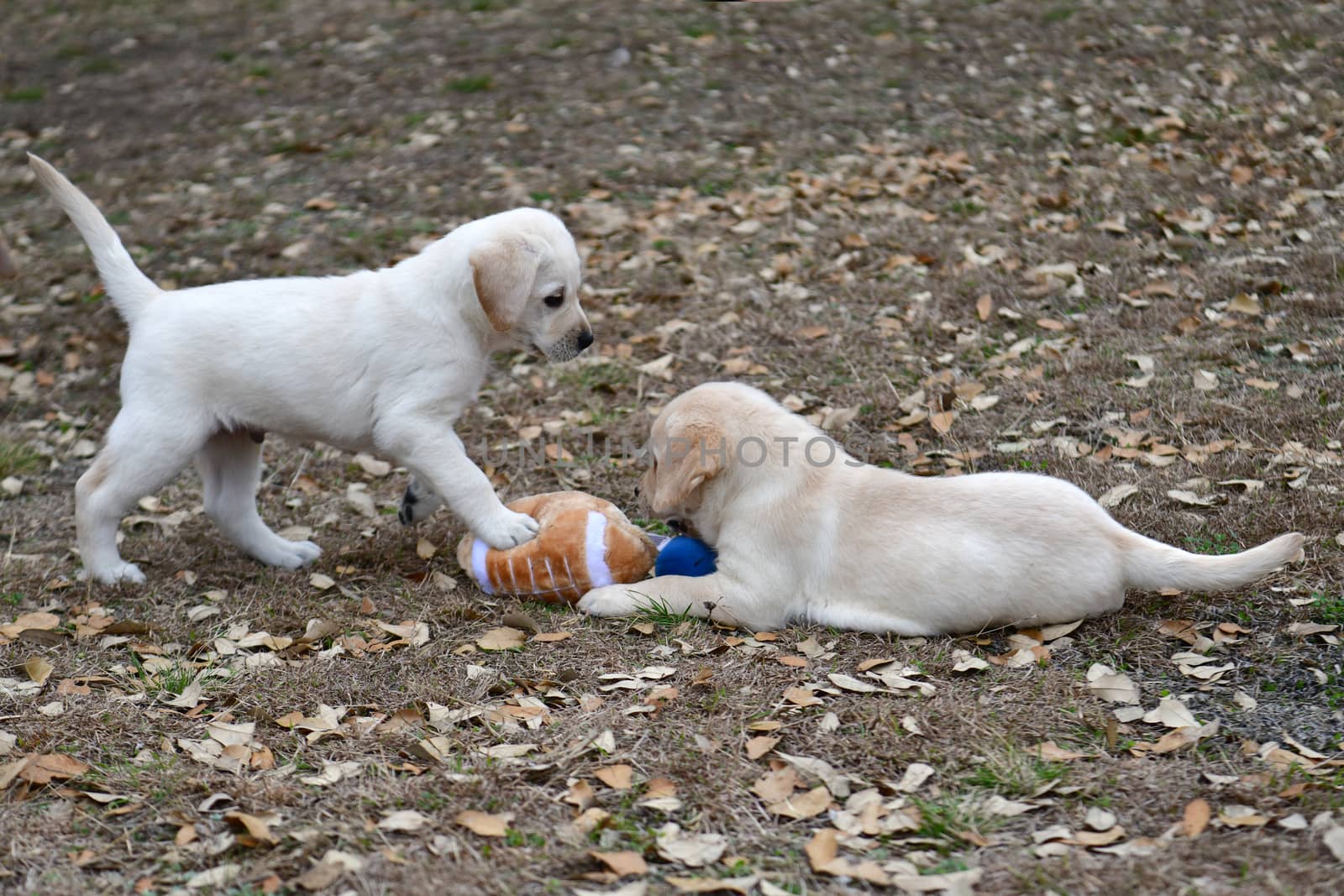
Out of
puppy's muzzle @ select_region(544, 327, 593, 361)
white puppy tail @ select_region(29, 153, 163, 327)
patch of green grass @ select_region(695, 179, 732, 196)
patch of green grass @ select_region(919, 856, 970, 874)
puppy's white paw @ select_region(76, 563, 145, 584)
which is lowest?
patch of green grass @ select_region(695, 179, 732, 196)

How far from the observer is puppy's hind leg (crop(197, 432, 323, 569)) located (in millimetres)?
4484

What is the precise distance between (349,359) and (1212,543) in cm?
285

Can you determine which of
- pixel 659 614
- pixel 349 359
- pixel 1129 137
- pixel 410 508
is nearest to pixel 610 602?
pixel 659 614

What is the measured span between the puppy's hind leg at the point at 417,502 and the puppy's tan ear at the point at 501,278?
0.75m

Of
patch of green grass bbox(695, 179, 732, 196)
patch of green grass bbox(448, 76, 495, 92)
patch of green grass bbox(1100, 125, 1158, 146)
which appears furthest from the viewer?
patch of green grass bbox(448, 76, 495, 92)

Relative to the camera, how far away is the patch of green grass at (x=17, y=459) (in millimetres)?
5535

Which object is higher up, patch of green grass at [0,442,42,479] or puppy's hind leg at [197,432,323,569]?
puppy's hind leg at [197,432,323,569]

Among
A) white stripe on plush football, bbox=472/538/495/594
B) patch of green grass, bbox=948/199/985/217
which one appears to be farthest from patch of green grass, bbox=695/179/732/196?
white stripe on plush football, bbox=472/538/495/594

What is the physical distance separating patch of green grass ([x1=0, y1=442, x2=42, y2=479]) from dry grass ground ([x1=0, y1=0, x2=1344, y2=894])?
2cm

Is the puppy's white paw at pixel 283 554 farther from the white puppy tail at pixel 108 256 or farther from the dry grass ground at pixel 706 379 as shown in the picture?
the white puppy tail at pixel 108 256

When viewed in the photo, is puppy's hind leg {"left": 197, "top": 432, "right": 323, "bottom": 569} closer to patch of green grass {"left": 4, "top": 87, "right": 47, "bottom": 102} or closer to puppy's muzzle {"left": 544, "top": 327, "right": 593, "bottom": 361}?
puppy's muzzle {"left": 544, "top": 327, "right": 593, "bottom": 361}

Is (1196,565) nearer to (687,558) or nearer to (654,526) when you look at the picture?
(687,558)

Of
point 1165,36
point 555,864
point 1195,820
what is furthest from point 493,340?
point 1165,36

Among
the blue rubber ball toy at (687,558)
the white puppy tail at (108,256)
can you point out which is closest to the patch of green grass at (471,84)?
the white puppy tail at (108,256)
